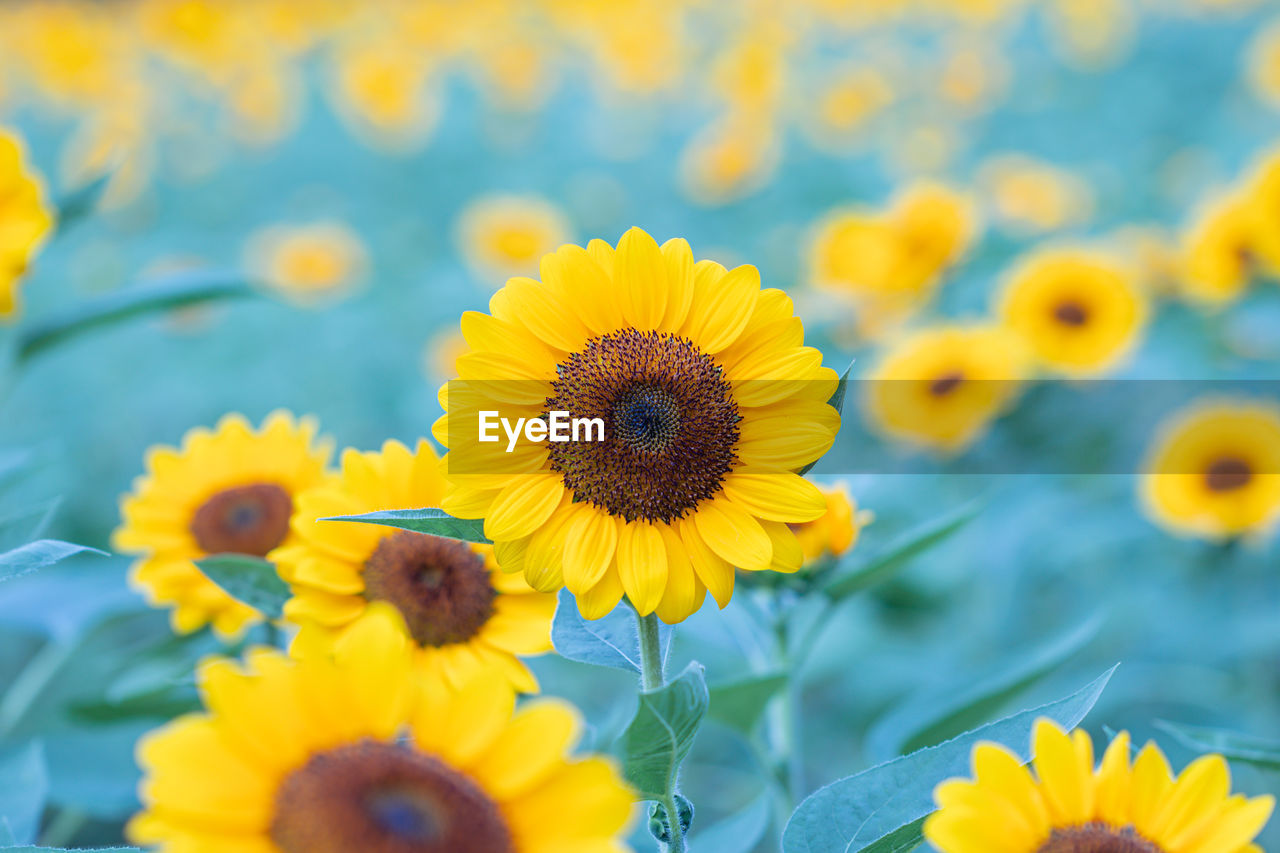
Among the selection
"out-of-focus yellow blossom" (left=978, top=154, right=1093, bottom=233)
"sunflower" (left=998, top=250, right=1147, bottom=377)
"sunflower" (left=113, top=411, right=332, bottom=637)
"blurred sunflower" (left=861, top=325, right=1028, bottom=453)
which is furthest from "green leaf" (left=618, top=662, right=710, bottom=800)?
"out-of-focus yellow blossom" (left=978, top=154, right=1093, bottom=233)

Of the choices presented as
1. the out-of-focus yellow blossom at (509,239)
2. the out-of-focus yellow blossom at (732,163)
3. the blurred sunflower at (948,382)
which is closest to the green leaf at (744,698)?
the blurred sunflower at (948,382)

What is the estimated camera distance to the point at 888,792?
0.73 meters

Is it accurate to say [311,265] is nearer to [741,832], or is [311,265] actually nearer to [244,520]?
[244,520]

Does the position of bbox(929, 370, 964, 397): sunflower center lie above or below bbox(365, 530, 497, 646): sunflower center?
above

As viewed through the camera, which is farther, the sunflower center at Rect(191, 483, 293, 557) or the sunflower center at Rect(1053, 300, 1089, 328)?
the sunflower center at Rect(1053, 300, 1089, 328)

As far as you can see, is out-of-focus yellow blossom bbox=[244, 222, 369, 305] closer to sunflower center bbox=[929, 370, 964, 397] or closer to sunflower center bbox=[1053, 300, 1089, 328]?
sunflower center bbox=[929, 370, 964, 397]

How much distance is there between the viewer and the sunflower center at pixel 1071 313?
2170 millimetres

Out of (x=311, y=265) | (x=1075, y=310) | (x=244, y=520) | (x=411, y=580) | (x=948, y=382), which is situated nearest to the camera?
(x=411, y=580)

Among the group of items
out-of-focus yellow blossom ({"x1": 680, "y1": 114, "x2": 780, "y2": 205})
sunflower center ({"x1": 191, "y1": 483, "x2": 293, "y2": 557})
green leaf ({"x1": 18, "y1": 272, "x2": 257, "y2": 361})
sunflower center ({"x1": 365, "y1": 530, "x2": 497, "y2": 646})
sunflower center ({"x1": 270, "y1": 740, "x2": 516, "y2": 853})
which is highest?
out-of-focus yellow blossom ({"x1": 680, "y1": 114, "x2": 780, "y2": 205})

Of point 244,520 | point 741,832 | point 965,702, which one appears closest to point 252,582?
point 244,520

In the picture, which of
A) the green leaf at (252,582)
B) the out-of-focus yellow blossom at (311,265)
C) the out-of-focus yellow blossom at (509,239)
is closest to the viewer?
the green leaf at (252,582)

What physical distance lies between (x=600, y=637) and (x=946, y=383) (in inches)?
55.1

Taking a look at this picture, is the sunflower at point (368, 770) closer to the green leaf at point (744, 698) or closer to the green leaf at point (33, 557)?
the green leaf at point (33, 557)

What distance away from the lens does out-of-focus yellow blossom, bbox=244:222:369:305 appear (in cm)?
322
